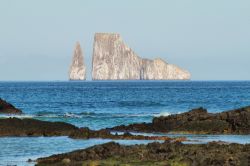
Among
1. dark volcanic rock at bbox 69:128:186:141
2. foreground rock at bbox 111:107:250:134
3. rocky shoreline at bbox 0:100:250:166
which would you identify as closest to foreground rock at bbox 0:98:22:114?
foreground rock at bbox 111:107:250:134

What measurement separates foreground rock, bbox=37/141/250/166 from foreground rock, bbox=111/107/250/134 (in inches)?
699

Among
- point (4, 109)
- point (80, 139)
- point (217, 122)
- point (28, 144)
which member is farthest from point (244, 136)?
point (4, 109)

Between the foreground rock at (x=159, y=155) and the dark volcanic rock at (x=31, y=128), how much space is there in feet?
56.2

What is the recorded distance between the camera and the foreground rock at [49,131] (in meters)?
52.0

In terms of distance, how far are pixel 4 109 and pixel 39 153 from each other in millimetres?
48642

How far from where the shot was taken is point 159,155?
36.0 m

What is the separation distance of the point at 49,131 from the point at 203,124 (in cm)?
1166

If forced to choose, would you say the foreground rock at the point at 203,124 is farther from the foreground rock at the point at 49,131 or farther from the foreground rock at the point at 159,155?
the foreground rock at the point at 159,155

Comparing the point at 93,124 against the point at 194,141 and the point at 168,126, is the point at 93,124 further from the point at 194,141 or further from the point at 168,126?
the point at 194,141

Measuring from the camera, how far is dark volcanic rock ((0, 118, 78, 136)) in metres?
55.3

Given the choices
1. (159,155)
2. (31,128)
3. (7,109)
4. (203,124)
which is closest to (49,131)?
(31,128)

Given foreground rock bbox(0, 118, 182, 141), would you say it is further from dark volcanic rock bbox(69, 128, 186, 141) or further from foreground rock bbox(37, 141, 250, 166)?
foreground rock bbox(37, 141, 250, 166)

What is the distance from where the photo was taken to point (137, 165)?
33.7 meters

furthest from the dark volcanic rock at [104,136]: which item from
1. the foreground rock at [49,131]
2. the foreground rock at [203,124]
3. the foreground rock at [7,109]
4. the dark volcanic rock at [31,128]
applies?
the foreground rock at [7,109]
